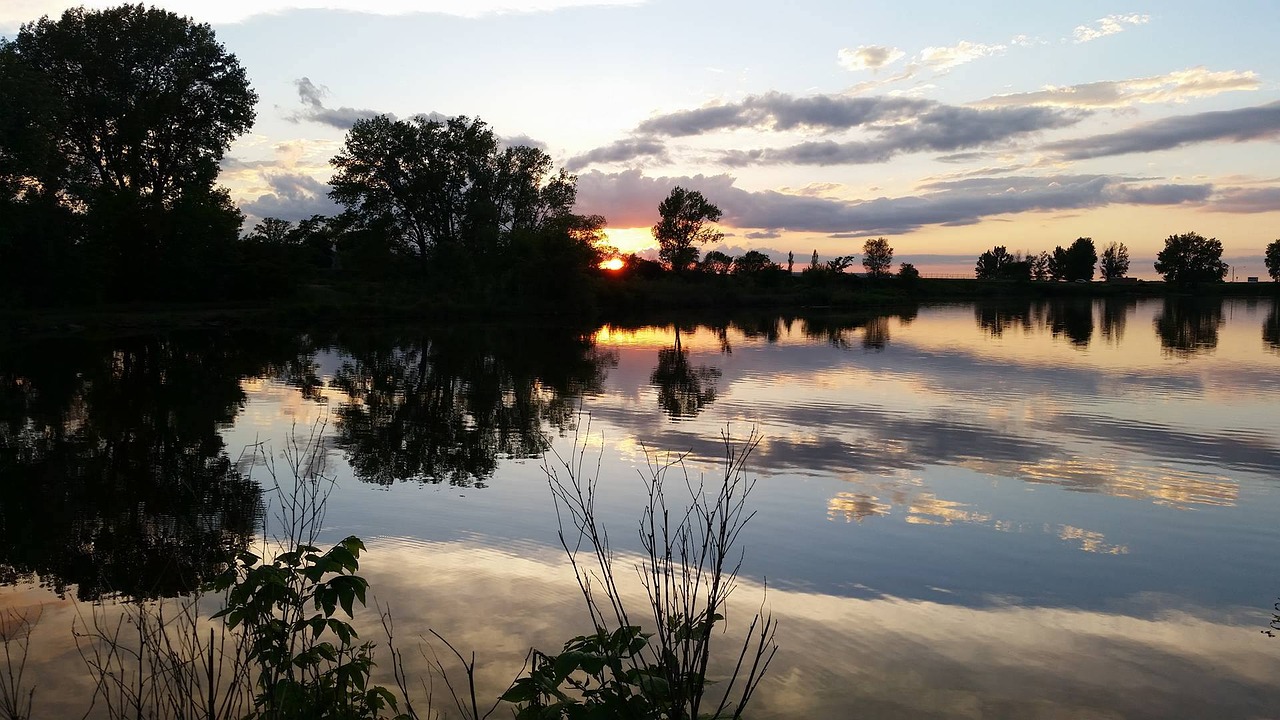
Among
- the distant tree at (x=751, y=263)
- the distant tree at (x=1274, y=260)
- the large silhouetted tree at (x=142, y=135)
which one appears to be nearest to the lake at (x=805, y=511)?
the large silhouetted tree at (x=142, y=135)

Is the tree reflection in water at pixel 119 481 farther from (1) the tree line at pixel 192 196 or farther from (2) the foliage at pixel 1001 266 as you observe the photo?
(2) the foliage at pixel 1001 266

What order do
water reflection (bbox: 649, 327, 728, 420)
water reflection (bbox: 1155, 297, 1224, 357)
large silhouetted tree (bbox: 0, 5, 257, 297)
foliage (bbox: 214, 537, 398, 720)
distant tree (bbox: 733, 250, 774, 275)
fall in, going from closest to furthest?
1. foliage (bbox: 214, 537, 398, 720)
2. water reflection (bbox: 649, 327, 728, 420)
3. water reflection (bbox: 1155, 297, 1224, 357)
4. large silhouetted tree (bbox: 0, 5, 257, 297)
5. distant tree (bbox: 733, 250, 774, 275)

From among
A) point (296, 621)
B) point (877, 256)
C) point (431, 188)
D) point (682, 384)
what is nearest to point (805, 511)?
point (296, 621)

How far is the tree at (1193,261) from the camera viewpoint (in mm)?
163875

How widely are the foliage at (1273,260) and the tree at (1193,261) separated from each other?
2057 centimetres

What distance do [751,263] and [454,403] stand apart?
320 feet

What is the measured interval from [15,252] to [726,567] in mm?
45636

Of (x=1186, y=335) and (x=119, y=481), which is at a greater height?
(x=1186, y=335)

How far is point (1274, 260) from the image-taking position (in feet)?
584

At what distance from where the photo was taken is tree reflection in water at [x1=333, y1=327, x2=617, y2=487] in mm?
13734

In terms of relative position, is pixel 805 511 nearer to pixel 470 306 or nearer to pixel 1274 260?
pixel 470 306

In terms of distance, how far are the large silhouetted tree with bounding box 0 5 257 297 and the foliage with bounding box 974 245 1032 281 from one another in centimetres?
14684

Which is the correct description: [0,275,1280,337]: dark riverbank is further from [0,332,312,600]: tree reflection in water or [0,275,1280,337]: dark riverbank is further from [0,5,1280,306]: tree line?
[0,332,312,600]: tree reflection in water

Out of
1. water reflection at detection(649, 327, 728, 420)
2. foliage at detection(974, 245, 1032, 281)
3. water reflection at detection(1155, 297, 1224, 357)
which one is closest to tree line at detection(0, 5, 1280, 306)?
→ water reflection at detection(649, 327, 728, 420)
